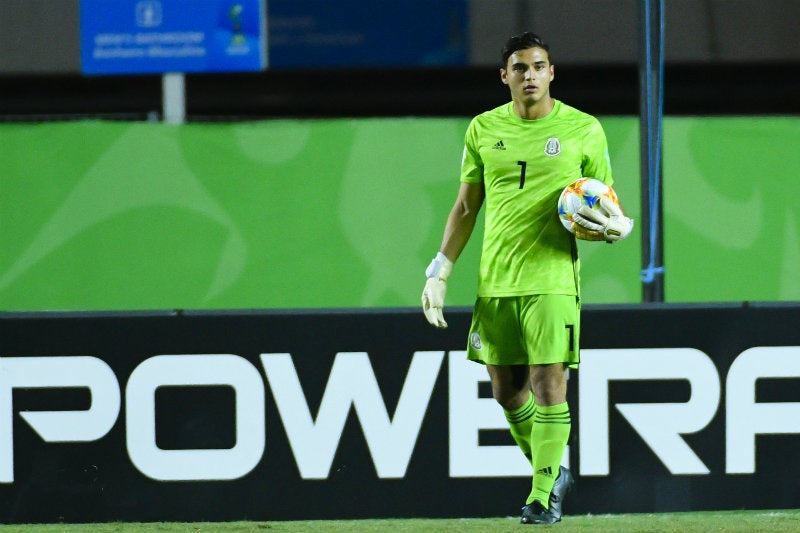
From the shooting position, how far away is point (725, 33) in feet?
34.1

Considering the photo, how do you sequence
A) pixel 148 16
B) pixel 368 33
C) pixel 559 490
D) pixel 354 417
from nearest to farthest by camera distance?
pixel 559 490 < pixel 354 417 < pixel 148 16 < pixel 368 33

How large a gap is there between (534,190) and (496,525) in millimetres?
1376

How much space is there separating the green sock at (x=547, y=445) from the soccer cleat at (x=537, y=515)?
0.02 m

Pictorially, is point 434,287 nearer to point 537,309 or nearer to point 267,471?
point 537,309

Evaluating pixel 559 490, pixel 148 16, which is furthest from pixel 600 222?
pixel 148 16

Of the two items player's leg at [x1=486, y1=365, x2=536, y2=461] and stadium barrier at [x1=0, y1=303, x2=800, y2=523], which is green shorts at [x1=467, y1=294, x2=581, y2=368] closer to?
player's leg at [x1=486, y1=365, x2=536, y2=461]

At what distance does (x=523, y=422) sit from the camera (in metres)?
5.23

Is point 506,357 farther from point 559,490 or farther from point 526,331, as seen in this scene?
point 559,490

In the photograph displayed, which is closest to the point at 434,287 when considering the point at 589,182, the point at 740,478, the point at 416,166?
the point at 589,182

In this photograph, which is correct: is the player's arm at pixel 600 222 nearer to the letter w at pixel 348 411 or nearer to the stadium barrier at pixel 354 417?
the stadium barrier at pixel 354 417

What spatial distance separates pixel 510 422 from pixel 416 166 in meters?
3.74

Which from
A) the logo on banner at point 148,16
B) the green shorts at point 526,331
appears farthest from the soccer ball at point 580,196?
the logo on banner at point 148,16

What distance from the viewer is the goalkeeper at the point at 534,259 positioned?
5000 millimetres

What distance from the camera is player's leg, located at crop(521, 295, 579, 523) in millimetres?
4988
